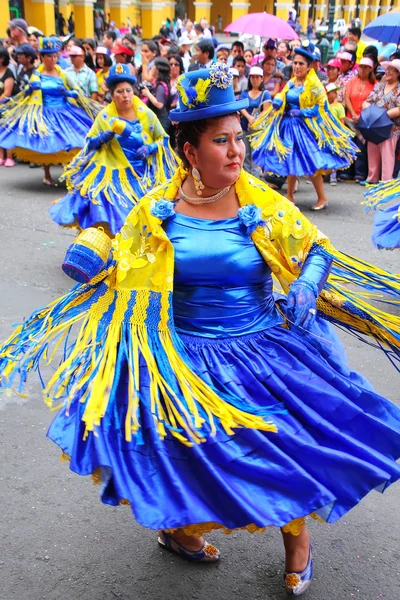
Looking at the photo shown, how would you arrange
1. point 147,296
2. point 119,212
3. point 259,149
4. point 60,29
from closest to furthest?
point 147,296 < point 119,212 < point 259,149 < point 60,29

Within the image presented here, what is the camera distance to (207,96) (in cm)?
250

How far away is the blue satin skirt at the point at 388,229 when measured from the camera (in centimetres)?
550

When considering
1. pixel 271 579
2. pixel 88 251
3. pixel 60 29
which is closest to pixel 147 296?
pixel 88 251

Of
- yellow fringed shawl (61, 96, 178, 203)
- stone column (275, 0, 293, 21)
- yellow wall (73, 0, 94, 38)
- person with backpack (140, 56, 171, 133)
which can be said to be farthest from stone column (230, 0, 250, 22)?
yellow fringed shawl (61, 96, 178, 203)

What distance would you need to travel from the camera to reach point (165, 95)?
32.8ft

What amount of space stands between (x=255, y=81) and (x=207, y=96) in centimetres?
755

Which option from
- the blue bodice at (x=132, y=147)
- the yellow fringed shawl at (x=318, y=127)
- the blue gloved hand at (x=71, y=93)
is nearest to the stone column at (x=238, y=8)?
the blue gloved hand at (x=71, y=93)

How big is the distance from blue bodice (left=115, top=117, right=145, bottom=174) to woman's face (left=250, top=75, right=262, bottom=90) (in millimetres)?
4003

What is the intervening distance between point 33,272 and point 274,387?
4.40 meters

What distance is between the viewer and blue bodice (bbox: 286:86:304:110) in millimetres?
8344

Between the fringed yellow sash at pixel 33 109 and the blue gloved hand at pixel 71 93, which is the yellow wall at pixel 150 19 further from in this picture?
the blue gloved hand at pixel 71 93

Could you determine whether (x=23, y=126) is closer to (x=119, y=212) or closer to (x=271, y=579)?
(x=119, y=212)

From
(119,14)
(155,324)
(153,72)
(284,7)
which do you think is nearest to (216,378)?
(155,324)

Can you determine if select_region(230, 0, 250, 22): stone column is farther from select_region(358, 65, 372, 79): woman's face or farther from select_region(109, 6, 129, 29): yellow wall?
select_region(358, 65, 372, 79): woman's face
